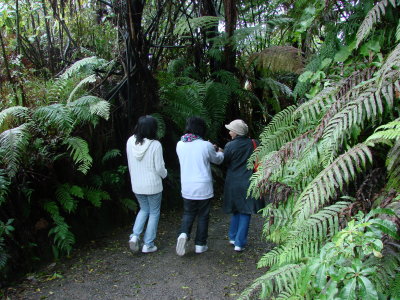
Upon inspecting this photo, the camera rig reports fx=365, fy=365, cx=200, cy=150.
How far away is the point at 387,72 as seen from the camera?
2.26m

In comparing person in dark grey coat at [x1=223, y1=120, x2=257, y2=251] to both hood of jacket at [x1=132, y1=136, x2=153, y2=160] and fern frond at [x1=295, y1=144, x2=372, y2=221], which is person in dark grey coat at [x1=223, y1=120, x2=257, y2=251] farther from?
fern frond at [x1=295, y1=144, x2=372, y2=221]

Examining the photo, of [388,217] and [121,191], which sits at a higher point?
[388,217]

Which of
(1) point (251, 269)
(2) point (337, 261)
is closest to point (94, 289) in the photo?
(1) point (251, 269)

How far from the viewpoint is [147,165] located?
14.3 feet

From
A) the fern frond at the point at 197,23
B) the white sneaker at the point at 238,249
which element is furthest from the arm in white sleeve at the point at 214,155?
the fern frond at the point at 197,23

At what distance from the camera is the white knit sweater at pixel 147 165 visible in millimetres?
4340

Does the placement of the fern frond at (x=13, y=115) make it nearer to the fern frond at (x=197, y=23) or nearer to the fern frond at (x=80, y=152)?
the fern frond at (x=80, y=152)

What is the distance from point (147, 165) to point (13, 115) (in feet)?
5.51

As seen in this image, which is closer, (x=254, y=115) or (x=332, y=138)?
(x=332, y=138)

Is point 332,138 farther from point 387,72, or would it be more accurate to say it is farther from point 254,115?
point 254,115

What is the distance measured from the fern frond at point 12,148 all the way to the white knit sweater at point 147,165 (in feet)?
3.93

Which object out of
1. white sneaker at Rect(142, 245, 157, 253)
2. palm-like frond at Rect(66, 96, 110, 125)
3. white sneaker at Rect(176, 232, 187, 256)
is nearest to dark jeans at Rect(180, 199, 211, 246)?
white sneaker at Rect(176, 232, 187, 256)

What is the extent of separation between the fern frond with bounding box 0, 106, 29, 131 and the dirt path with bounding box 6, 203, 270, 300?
5.72 ft

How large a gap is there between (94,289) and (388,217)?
2.99 m
